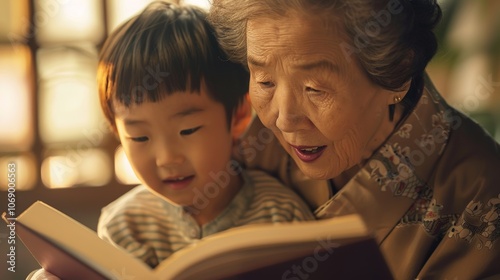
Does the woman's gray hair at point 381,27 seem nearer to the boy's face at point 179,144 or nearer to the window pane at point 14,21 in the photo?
the boy's face at point 179,144

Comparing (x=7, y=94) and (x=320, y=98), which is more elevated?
(x=320, y=98)

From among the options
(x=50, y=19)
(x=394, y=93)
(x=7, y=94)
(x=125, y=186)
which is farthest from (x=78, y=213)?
(x=394, y=93)

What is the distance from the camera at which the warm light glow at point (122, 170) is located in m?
1.30

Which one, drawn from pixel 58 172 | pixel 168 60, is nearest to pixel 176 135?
pixel 168 60

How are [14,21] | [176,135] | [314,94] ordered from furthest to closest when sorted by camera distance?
1. [14,21]
2. [176,135]
3. [314,94]

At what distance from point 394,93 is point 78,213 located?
2.09 ft

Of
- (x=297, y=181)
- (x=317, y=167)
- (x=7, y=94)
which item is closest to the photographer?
(x=317, y=167)

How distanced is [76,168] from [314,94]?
0.56 m

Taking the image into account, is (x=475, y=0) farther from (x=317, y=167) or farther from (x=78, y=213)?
(x=78, y=213)

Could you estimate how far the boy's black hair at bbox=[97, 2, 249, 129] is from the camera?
1.04m

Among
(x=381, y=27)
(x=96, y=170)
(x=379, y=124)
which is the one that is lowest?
(x=96, y=170)

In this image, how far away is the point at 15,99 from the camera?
4.18 ft

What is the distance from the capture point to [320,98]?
949mm

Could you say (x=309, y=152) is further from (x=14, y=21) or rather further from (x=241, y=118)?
(x=14, y=21)
